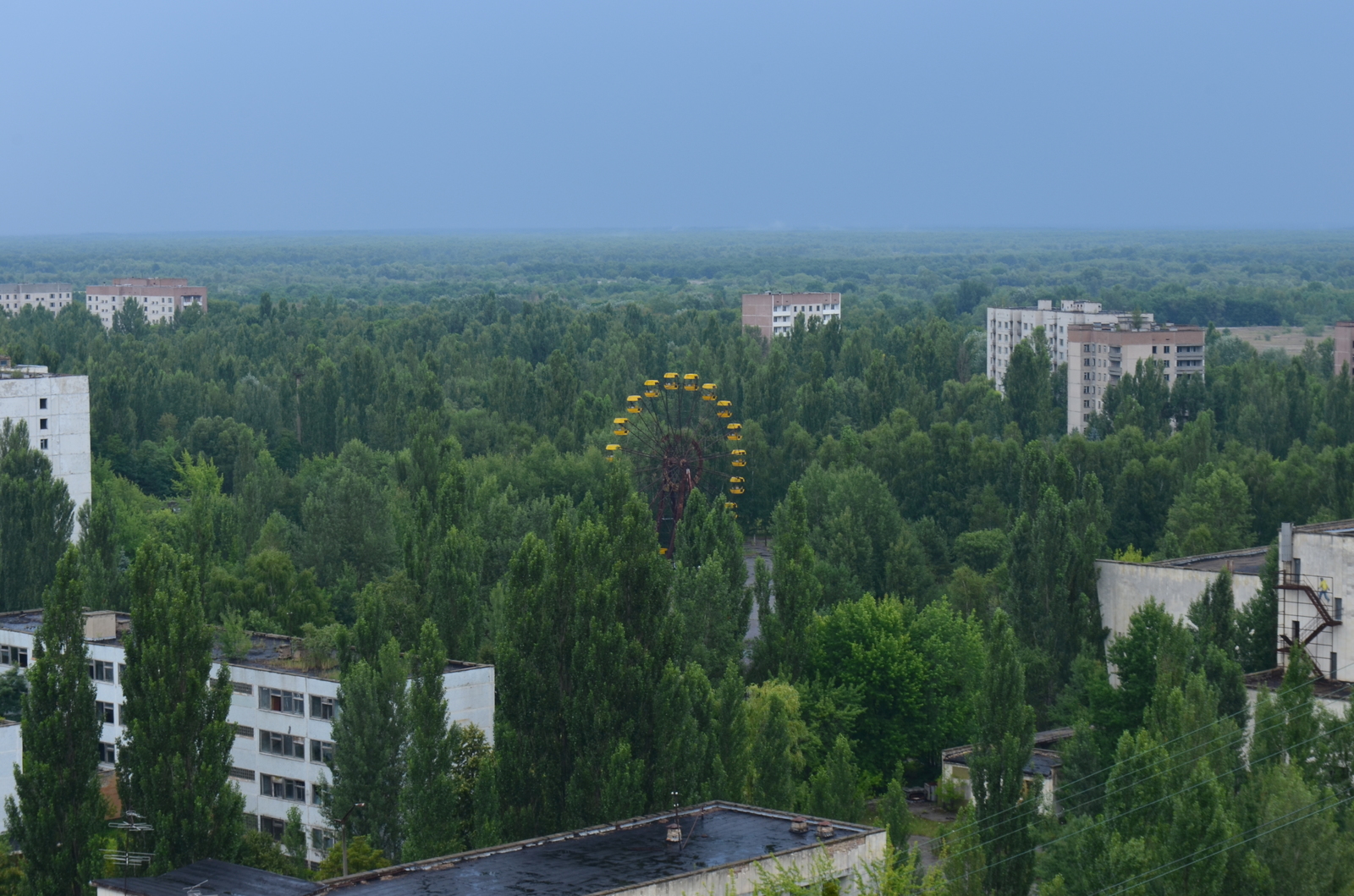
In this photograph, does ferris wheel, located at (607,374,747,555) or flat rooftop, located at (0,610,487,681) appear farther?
ferris wheel, located at (607,374,747,555)

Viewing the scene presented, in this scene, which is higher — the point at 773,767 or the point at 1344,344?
the point at 1344,344

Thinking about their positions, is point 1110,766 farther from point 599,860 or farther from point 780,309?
point 780,309

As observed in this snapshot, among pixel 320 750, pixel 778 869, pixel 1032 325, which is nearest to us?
pixel 778 869

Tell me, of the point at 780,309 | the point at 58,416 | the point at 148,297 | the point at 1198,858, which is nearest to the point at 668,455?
the point at 58,416

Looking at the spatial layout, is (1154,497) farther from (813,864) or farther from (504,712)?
(813,864)

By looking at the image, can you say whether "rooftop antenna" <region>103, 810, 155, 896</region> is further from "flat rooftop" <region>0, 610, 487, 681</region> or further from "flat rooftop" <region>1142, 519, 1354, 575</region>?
"flat rooftop" <region>1142, 519, 1354, 575</region>

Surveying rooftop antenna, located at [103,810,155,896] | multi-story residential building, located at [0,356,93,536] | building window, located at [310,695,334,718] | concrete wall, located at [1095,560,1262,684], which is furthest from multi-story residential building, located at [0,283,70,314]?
rooftop antenna, located at [103,810,155,896]

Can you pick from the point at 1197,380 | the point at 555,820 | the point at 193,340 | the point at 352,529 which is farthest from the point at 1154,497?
the point at 193,340
